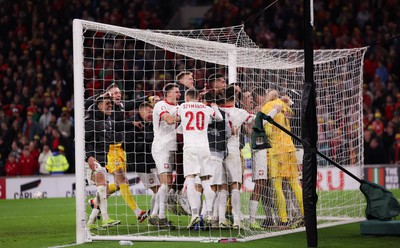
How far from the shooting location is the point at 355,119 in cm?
1600

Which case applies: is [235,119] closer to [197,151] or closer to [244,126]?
[244,126]

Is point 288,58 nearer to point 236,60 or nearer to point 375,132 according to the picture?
point 236,60

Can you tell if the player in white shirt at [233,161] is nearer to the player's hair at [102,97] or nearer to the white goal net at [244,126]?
the white goal net at [244,126]

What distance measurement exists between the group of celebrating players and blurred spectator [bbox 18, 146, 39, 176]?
1053 cm

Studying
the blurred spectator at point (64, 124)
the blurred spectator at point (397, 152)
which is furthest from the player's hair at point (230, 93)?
the blurred spectator at point (64, 124)

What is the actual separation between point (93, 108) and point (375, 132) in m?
11.8

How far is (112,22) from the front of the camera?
31.3 m

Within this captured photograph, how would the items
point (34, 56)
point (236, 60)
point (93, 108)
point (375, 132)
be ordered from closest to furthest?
point (236, 60) < point (93, 108) < point (375, 132) < point (34, 56)

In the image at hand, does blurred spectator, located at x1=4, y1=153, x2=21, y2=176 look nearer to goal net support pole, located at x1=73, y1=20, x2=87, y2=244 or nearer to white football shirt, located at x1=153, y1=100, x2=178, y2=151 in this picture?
white football shirt, located at x1=153, y1=100, x2=178, y2=151

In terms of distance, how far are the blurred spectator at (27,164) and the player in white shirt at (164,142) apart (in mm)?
11738

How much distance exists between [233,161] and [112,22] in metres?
18.7

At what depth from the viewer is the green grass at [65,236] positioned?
11336 millimetres

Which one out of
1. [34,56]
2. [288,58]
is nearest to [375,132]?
[288,58]

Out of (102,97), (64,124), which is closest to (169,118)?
(102,97)
